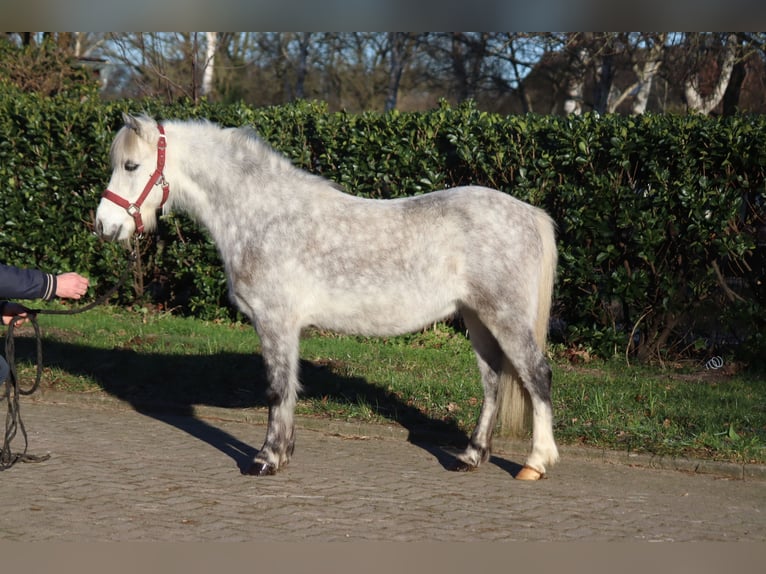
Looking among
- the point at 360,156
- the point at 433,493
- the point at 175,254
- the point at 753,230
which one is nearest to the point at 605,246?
the point at 753,230

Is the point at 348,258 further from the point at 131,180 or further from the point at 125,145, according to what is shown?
the point at 125,145

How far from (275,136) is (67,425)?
495cm

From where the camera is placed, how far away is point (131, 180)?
22.0 feet

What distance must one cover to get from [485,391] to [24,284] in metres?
3.32

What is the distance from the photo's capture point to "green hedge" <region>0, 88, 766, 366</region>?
9578 millimetres

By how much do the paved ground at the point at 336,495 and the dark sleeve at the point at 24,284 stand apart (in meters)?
1.28

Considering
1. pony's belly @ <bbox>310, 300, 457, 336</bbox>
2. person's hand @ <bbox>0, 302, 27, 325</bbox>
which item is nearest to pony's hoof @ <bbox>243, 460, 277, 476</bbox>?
pony's belly @ <bbox>310, 300, 457, 336</bbox>

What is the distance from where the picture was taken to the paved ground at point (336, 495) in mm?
5250

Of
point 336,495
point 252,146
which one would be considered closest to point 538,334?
point 336,495

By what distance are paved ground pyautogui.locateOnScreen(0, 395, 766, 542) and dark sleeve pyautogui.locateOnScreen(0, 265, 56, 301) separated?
50.4 inches

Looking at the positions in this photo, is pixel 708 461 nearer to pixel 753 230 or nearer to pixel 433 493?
pixel 433 493

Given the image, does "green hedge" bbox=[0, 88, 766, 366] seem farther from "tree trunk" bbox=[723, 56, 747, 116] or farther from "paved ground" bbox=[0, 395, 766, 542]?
"tree trunk" bbox=[723, 56, 747, 116]

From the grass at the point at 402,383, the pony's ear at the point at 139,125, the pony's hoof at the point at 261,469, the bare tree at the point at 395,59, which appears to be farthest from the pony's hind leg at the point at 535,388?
the bare tree at the point at 395,59

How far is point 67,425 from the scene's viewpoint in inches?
310
